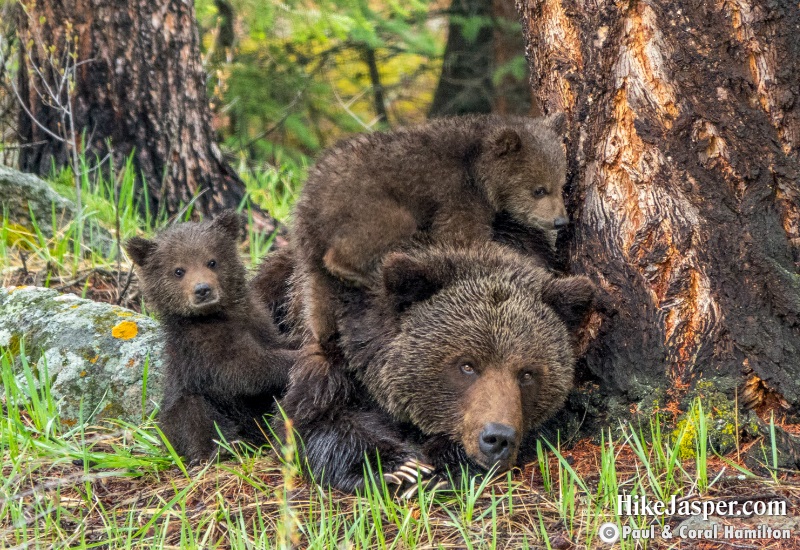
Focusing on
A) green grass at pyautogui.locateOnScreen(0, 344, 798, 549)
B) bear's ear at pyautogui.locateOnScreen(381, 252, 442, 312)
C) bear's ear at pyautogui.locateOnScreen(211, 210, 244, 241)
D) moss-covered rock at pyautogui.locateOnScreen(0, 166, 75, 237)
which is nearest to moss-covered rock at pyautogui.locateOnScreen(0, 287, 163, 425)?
green grass at pyautogui.locateOnScreen(0, 344, 798, 549)

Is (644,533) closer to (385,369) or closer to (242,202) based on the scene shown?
(385,369)

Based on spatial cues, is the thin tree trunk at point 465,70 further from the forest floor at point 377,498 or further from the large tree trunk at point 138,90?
the forest floor at point 377,498

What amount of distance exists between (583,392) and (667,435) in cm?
47

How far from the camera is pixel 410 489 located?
409cm

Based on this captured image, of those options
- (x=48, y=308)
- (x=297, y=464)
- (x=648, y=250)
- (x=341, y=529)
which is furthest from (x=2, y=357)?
(x=648, y=250)

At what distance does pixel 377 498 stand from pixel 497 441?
20.9 inches

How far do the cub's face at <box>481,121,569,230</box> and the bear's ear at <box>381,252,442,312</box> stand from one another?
0.83 m

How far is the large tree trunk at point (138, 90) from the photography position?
7566 millimetres

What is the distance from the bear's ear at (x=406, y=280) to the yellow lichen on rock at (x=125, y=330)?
6.49ft

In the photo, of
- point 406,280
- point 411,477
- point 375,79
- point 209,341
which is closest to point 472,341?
point 406,280

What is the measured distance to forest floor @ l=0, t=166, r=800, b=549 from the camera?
367cm

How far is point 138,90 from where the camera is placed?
7.67 metres

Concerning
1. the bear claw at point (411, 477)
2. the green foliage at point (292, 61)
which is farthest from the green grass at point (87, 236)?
the bear claw at point (411, 477)

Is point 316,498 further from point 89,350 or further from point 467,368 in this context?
point 89,350
